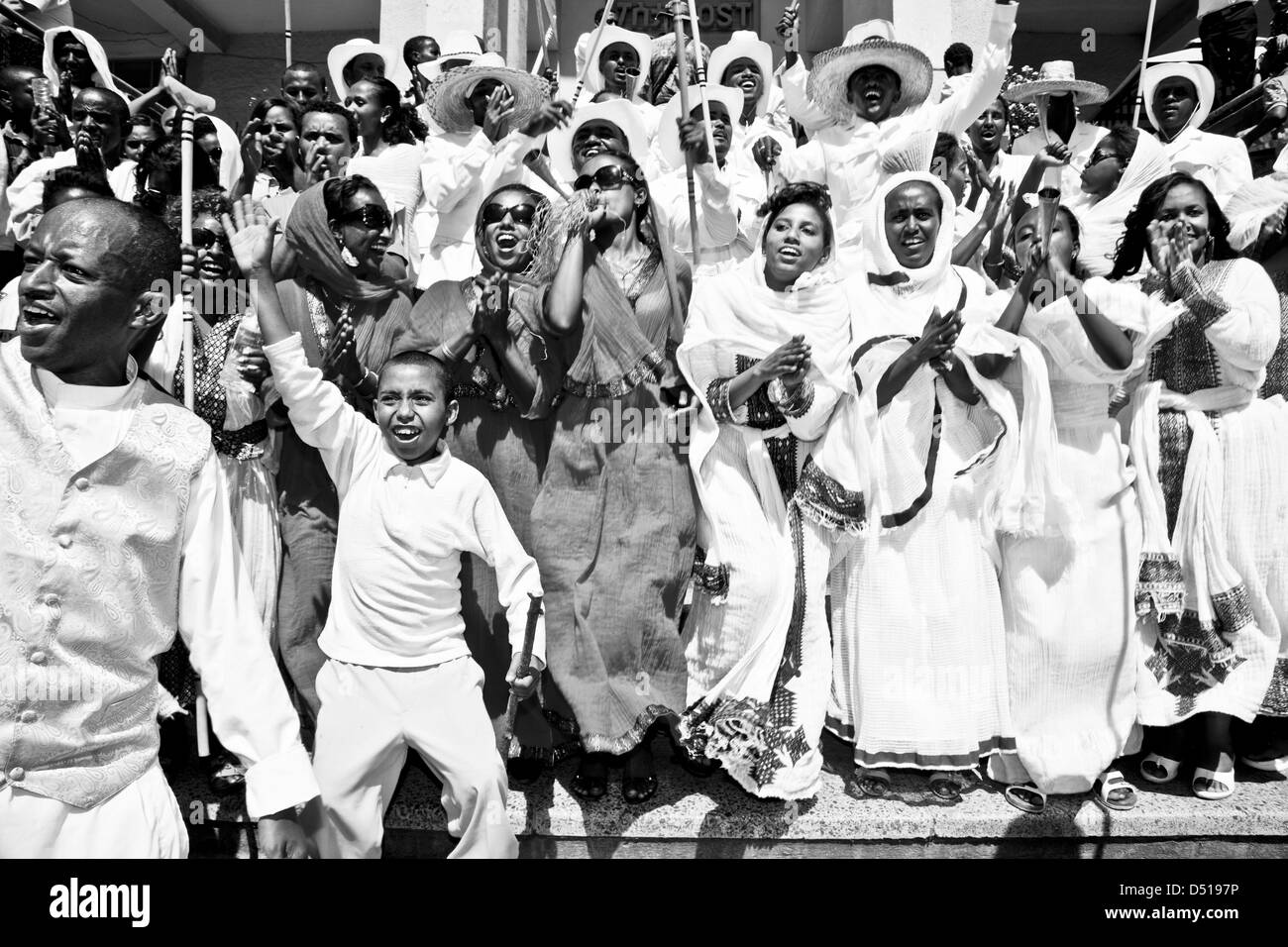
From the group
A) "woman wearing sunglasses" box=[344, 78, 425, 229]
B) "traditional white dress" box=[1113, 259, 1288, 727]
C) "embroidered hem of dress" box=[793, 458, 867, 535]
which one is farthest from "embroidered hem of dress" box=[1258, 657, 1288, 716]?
"woman wearing sunglasses" box=[344, 78, 425, 229]

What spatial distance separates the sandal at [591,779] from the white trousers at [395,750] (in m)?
0.50

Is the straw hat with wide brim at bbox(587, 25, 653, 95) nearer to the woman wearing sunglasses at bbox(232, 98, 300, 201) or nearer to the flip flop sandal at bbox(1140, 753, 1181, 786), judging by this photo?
the woman wearing sunglasses at bbox(232, 98, 300, 201)

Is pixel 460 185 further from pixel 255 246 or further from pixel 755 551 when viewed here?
pixel 755 551

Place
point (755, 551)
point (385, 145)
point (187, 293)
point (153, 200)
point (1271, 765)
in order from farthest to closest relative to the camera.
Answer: point (385, 145) → point (153, 200) → point (1271, 765) → point (755, 551) → point (187, 293)

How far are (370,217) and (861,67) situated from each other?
8.84 ft

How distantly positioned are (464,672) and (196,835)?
4.05ft

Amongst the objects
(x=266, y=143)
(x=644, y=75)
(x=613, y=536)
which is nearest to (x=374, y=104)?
(x=266, y=143)

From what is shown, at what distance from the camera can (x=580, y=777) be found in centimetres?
325

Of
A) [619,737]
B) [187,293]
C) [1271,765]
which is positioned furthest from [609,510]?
[1271,765]

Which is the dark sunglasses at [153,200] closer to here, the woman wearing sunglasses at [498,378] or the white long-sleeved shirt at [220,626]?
the woman wearing sunglasses at [498,378]

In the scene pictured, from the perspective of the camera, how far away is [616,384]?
3371 millimetres

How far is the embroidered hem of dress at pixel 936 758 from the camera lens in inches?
130

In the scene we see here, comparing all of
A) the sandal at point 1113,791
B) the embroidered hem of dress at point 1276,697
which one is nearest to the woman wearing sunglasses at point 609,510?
the sandal at point 1113,791
